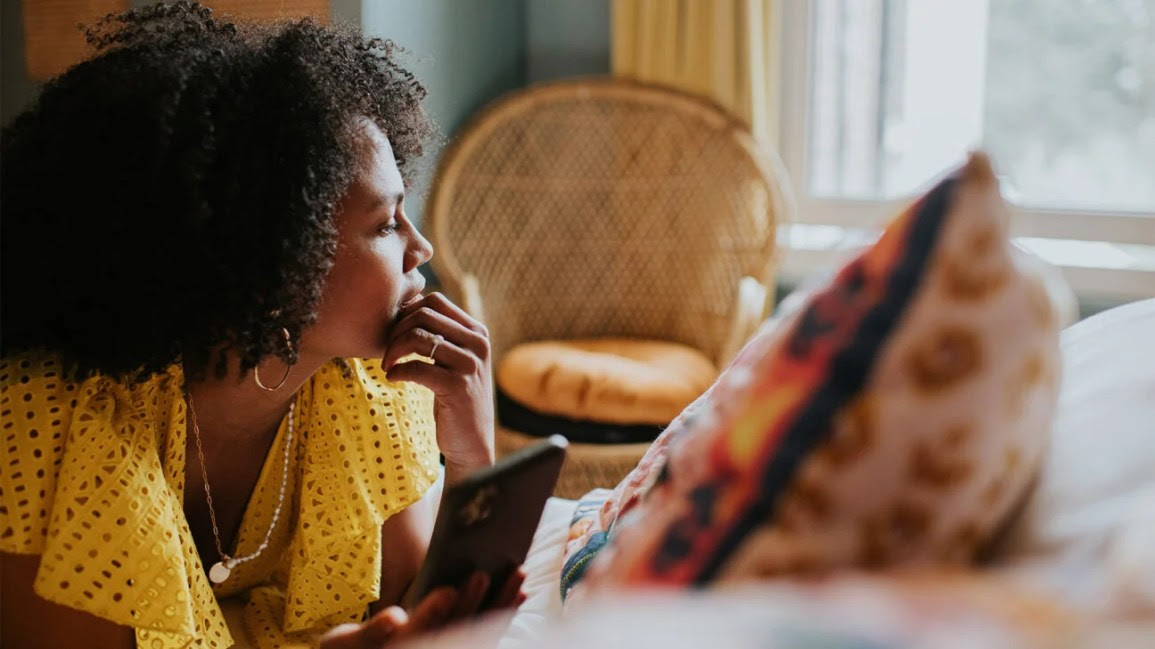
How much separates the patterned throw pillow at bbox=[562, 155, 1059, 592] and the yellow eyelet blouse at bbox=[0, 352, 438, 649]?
0.59 m

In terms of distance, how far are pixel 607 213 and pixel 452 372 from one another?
59.1 inches

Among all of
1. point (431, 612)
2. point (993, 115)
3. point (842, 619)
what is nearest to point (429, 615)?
point (431, 612)

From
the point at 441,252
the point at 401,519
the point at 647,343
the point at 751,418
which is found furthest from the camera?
the point at 647,343

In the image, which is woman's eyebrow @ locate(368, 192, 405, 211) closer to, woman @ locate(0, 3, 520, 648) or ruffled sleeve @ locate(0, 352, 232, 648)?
woman @ locate(0, 3, 520, 648)

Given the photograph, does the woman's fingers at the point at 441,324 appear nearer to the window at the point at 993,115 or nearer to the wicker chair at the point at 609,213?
the wicker chair at the point at 609,213

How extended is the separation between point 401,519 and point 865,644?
34.3 inches

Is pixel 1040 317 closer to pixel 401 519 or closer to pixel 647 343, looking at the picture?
pixel 401 519

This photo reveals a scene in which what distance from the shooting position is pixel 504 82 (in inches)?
113

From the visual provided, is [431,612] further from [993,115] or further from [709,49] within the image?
[993,115]

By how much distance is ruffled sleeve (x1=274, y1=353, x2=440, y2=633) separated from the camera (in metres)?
1.16

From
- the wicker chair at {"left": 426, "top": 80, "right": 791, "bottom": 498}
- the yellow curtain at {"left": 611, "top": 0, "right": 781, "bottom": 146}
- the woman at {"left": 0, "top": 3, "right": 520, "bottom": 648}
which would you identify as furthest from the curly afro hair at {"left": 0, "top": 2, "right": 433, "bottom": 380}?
the yellow curtain at {"left": 611, "top": 0, "right": 781, "bottom": 146}

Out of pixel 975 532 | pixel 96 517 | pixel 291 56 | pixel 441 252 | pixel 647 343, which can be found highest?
pixel 291 56

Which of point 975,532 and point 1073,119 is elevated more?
point 975,532

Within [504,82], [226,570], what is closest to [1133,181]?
[504,82]
